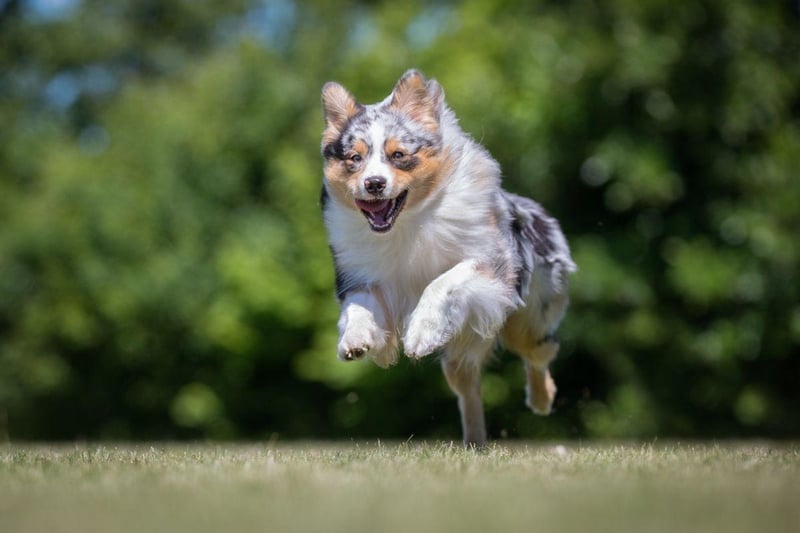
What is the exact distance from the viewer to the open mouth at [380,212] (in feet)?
25.1

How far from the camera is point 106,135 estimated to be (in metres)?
35.2

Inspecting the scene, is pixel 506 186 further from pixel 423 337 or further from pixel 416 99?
pixel 423 337

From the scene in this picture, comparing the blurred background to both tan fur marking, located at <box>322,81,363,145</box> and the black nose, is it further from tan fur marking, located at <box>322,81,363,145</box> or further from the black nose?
the black nose

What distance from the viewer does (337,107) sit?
26.8 ft

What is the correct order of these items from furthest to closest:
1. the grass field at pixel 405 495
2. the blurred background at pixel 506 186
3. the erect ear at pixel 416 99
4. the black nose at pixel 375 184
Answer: the blurred background at pixel 506 186 < the erect ear at pixel 416 99 < the black nose at pixel 375 184 < the grass field at pixel 405 495

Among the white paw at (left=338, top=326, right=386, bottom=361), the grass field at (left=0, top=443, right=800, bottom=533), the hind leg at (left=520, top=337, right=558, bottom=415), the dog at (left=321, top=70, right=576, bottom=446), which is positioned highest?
the dog at (left=321, top=70, right=576, bottom=446)

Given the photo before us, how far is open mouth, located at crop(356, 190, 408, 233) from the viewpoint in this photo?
7.66 meters

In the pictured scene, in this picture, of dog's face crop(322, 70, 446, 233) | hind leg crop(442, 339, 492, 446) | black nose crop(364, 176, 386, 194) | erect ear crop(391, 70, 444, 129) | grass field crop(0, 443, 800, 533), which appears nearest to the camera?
grass field crop(0, 443, 800, 533)

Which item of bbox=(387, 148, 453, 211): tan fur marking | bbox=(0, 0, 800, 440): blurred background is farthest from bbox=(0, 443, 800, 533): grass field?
bbox=(0, 0, 800, 440): blurred background

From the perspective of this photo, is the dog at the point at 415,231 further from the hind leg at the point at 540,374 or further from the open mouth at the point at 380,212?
the hind leg at the point at 540,374

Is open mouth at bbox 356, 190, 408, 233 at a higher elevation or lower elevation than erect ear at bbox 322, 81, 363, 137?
lower

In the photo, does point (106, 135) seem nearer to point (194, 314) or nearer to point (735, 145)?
point (194, 314)

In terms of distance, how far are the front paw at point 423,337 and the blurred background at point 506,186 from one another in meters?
4.56

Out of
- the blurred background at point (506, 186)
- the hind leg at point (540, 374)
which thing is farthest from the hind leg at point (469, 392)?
the blurred background at point (506, 186)
